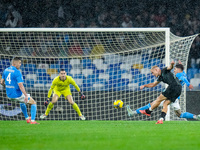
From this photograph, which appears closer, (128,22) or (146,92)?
(146,92)

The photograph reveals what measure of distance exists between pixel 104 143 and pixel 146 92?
681 centimetres

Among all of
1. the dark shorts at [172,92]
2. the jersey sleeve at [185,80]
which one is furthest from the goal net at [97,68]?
the dark shorts at [172,92]

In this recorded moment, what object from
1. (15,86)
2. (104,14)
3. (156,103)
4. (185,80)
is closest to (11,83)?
(15,86)

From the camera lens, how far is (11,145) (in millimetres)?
4180

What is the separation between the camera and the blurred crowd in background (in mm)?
15002

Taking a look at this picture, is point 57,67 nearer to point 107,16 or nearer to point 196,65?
point 107,16

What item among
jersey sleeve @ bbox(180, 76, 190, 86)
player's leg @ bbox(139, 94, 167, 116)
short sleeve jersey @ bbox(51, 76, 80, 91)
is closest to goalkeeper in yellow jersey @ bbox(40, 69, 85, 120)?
short sleeve jersey @ bbox(51, 76, 80, 91)

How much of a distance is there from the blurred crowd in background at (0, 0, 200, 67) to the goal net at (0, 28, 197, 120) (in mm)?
1158

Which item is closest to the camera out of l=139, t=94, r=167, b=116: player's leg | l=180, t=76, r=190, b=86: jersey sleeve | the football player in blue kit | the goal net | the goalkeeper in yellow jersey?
the football player in blue kit

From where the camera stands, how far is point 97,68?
13.0 m

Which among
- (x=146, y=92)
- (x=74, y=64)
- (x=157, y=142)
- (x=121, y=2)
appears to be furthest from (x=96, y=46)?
(x=157, y=142)

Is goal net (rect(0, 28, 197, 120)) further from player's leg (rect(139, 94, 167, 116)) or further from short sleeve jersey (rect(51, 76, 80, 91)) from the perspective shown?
player's leg (rect(139, 94, 167, 116))

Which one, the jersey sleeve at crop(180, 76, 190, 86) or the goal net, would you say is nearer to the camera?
the jersey sleeve at crop(180, 76, 190, 86)

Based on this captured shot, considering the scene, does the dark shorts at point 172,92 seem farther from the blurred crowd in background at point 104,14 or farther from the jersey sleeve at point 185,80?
Result: the blurred crowd in background at point 104,14
